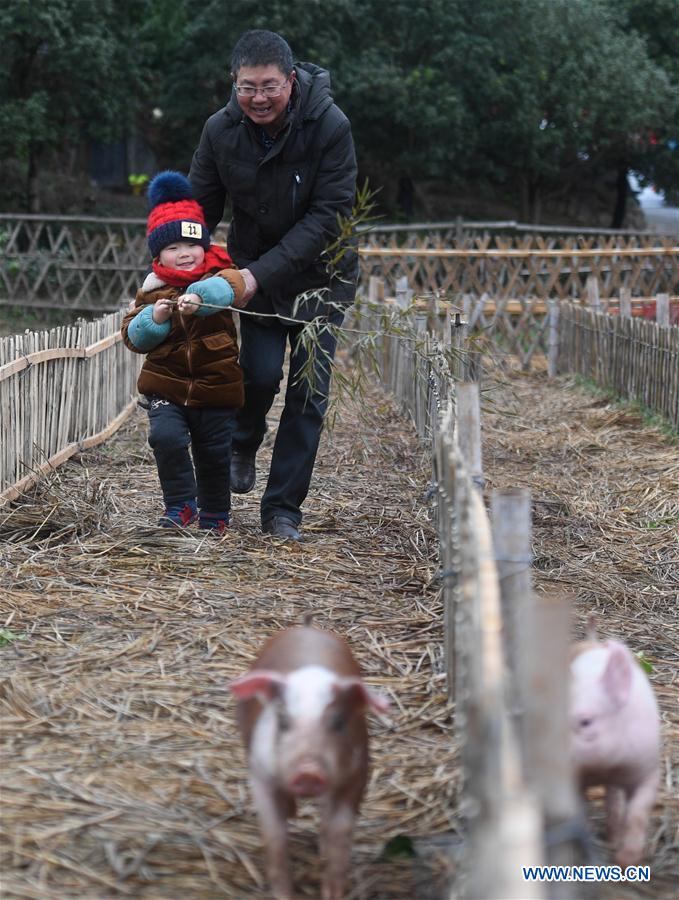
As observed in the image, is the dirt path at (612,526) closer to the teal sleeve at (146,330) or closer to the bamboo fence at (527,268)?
the teal sleeve at (146,330)

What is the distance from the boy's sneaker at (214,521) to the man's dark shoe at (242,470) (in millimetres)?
473

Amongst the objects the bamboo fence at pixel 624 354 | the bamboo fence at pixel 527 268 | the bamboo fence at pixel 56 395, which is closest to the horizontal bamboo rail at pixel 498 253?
the bamboo fence at pixel 527 268

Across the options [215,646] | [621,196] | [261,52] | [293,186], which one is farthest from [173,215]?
[621,196]

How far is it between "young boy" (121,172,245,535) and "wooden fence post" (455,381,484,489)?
4.10 ft

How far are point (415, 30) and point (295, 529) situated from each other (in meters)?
23.7

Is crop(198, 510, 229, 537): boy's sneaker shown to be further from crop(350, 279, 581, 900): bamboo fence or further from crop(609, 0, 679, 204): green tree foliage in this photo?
Answer: crop(609, 0, 679, 204): green tree foliage

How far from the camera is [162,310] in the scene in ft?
15.9

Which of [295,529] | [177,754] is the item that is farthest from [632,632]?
[177,754]

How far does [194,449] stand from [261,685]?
Result: 9.23 ft

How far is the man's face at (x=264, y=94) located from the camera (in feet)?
15.8

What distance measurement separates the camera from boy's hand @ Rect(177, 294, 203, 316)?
472 centimetres

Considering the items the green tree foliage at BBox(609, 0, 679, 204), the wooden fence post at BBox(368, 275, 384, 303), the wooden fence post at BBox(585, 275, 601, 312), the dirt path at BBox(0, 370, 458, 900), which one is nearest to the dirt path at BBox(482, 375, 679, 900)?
the dirt path at BBox(0, 370, 458, 900)

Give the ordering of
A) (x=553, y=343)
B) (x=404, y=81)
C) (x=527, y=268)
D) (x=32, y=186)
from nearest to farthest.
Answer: (x=553, y=343) → (x=527, y=268) → (x=32, y=186) → (x=404, y=81)

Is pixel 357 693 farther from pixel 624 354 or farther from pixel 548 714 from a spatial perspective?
pixel 624 354
